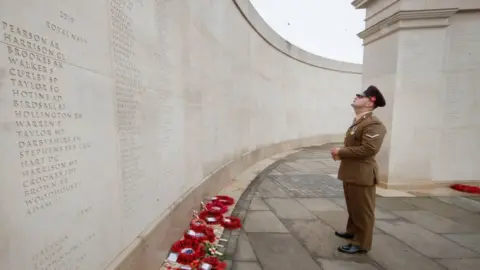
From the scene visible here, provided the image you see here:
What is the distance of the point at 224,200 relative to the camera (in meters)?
4.24

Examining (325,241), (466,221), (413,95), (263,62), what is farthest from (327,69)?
(325,241)

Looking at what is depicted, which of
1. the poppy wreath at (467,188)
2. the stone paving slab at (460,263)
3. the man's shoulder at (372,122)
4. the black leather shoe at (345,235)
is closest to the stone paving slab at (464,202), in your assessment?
the poppy wreath at (467,188)

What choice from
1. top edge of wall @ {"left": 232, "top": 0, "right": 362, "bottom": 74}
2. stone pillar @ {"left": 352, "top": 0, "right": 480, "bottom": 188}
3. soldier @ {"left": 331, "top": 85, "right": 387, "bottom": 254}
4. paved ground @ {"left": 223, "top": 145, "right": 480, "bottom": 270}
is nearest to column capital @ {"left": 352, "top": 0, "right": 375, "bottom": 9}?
stone pillar @ {"left": 352, "top": 0, "right": 480, "bottom": 188}

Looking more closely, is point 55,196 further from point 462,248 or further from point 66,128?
point 462,248

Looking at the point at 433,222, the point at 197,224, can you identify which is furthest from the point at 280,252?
the point at 433,222

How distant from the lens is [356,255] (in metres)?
2.75

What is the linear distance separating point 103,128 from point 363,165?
248cm

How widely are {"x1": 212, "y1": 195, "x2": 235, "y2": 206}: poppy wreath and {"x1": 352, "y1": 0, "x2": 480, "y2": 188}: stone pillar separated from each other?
3.32 meters

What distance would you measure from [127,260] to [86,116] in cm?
108

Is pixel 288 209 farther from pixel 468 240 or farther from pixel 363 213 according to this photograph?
pixel 468 240

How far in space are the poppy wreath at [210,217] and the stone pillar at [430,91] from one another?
373 centimetres

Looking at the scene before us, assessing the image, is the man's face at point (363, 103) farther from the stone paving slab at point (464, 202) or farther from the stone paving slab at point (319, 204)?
the stone paving slab at point (464, 202)

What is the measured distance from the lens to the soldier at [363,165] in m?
2.67

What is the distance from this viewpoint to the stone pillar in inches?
192
